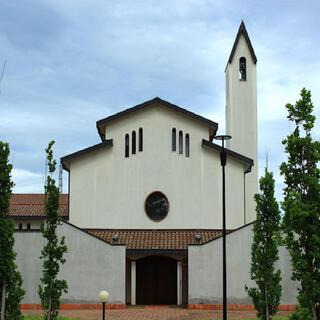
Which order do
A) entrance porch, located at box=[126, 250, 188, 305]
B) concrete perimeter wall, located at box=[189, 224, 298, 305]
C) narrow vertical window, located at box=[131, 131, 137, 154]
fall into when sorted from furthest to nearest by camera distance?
narrow vertical window, located at box=[131, 131, 137, 154], entrance porch, located at box=[126, 250, 188, 305], concrete perimeter wall, located at box=[189, 224, 298, 305]

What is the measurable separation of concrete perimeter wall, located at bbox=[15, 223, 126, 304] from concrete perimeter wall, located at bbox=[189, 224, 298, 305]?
146 inches

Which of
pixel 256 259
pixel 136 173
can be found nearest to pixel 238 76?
pixel 136 173

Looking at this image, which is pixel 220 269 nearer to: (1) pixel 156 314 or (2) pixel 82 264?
(1) pixel 156 314

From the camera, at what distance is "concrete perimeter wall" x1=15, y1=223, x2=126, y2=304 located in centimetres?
3259

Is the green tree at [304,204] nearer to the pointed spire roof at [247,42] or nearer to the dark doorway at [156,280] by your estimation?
the dark doorway at [156,280]

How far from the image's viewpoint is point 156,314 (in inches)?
1152

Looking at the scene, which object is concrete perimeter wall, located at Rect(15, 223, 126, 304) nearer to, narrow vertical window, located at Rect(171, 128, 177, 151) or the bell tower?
narrow vertical window, located at Rect(171, 128, 177, 151)

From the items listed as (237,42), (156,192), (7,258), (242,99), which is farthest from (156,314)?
(237,42)

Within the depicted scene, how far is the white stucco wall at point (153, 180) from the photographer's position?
37156 millimetres

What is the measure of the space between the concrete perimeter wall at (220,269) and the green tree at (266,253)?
33.0ft

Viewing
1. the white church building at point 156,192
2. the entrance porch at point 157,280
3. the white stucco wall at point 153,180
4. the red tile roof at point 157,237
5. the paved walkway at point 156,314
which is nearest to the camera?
the paved walkway at point 156,314

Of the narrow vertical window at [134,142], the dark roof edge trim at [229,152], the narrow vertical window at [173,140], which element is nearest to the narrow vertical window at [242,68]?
the dark roof edge trim at [229,152]

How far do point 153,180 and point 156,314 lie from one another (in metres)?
10.2

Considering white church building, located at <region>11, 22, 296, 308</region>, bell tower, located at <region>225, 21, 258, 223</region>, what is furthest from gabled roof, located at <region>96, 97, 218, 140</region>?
bell tower, located at <region>225, 21, 258, 223</region>
